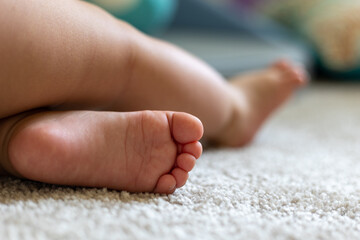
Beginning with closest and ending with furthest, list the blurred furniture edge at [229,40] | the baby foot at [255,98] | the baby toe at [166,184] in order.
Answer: the baby toe at [166,184]
the baby foot at [255,98]
the blurred furniture edge at [229,40]

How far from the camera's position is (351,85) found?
174 centimetres

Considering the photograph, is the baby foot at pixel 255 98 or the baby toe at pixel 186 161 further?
the baby foot at pixel 255 98

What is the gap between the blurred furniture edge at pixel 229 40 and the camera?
4.53 ft

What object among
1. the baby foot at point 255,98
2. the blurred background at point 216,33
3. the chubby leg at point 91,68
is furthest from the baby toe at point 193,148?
the blurred background at point 216,33

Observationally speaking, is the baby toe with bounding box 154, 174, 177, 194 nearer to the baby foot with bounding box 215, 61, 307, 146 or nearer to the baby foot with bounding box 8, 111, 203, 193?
the baby foot with bounding box 8, 111, 203, 193

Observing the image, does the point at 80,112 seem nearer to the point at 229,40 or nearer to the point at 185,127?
the point at 185,127

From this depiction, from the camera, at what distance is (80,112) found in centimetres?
55

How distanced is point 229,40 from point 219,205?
1275 millimetres

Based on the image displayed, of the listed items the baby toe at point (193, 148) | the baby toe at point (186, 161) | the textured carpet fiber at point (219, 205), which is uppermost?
the baby toe at point (193, 148)

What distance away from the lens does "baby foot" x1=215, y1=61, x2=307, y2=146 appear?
0.83 metres

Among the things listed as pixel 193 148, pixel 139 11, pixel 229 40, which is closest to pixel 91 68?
pixel 193 148

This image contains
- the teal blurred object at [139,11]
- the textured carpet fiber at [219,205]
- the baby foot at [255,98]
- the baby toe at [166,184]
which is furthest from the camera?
the teal blurred object at [139,11]

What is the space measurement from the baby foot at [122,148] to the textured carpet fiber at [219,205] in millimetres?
18

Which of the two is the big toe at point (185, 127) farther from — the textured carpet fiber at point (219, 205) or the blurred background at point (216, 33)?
the blurred background at point (216, 33)
